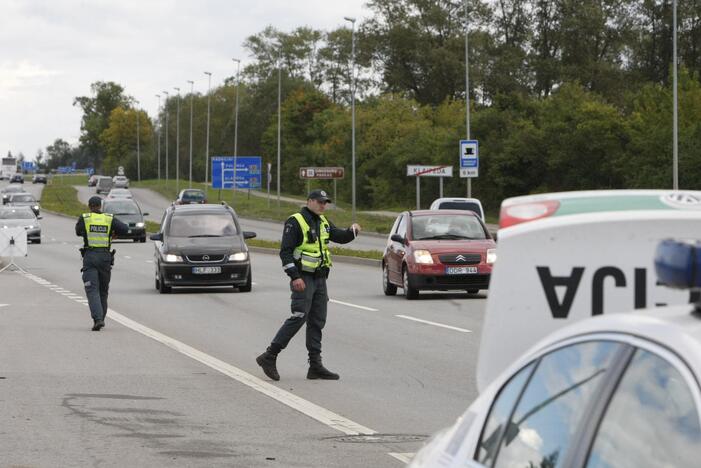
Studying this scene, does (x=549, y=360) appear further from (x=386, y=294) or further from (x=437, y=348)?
(x=386, y=294)

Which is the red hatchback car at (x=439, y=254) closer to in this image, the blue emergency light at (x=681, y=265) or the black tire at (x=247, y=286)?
the black tire at (x=247, y=286)

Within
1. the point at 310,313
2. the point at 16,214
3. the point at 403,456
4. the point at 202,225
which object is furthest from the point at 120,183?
the point at 403,456

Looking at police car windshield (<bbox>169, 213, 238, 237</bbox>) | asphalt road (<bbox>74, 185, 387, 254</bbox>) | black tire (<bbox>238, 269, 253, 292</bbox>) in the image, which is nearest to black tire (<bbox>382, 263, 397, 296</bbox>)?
black tire (<bbox>238, 269, 253, 292</bbox>)

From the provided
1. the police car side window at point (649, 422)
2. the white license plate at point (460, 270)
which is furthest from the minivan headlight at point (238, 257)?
the police car side window at point (649, 422)

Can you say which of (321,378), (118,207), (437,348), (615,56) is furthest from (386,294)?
(615,56)

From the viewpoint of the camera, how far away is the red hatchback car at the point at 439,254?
77.9 feet

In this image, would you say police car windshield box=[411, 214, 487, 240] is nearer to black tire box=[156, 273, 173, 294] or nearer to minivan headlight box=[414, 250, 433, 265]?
minivan headlight box=[414, 250, 433, 265]

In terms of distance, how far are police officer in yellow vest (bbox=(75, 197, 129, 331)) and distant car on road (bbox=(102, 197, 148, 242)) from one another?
36523 millimetres

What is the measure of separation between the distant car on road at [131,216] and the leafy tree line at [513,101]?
20.3 m

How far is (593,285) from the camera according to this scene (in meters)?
4.47

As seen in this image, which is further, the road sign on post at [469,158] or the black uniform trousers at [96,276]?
the road sign on post at [469,158]

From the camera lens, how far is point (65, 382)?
12609 millimetres

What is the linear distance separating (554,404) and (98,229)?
1523 centimetres

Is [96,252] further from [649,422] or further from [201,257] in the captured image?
[649,422]
